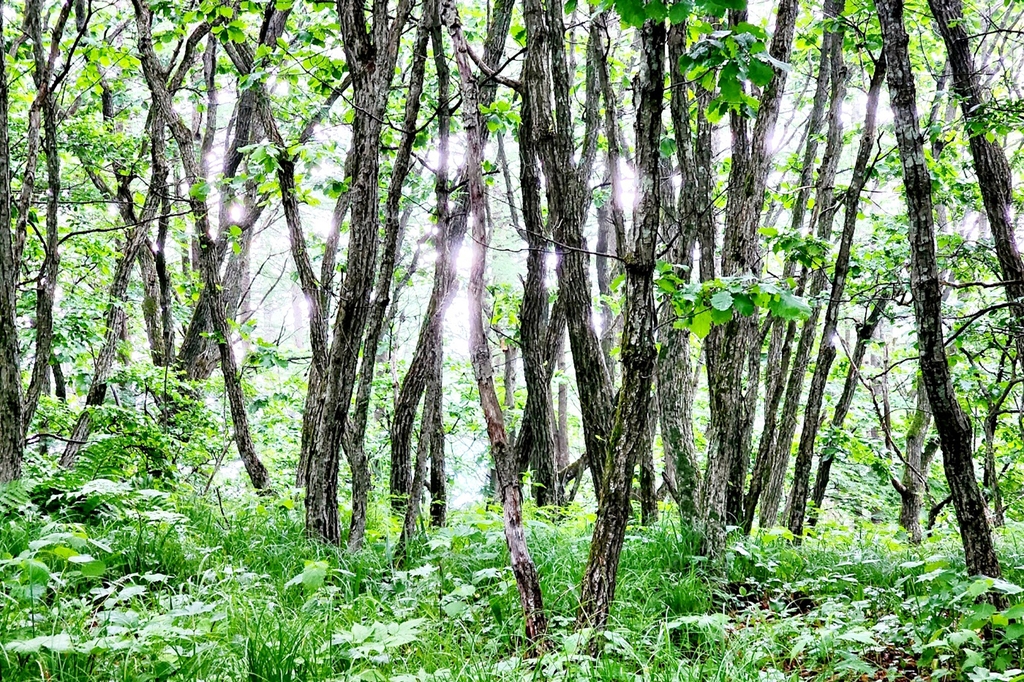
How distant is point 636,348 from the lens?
3.07 m

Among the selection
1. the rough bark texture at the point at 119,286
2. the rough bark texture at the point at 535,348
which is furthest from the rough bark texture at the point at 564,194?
the rough bark texture at the point at 119,286

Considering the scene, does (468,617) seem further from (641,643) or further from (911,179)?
(911,179)

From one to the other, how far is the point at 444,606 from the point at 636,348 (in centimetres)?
140

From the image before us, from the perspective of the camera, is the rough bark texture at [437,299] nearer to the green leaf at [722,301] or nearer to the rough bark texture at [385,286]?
the rough bark texture at [385,286]

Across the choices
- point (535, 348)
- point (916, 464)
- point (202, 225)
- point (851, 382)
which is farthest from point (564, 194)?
point (916, 464)

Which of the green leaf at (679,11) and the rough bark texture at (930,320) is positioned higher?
the green leaf at (679,11)

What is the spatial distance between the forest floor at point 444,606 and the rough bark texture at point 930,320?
274mm

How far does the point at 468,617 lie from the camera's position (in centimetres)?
332

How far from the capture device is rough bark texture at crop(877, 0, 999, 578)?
312 centimetres

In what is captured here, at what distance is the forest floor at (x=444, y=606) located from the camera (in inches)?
105

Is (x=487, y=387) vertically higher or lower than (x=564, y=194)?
lower

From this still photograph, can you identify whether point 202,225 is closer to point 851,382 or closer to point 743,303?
point 743,303

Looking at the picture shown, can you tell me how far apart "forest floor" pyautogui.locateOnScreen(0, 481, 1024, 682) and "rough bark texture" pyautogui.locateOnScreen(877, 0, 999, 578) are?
0.27m

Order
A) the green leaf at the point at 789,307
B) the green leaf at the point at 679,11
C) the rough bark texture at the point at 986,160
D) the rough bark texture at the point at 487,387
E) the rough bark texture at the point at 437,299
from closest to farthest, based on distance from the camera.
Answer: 1. the green leaf at the point at 679,11
2. the green leaf at the point at 789,307
3. the rough bark texture at the point at 487,387
4. the rough bark texture at the point at 986,160
5. the rough bark texture at the point at 437,299
